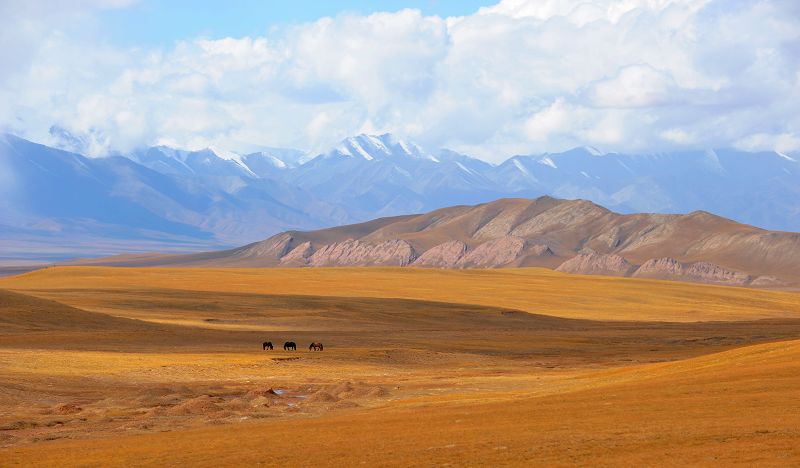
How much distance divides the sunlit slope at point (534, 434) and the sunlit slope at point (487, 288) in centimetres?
8004

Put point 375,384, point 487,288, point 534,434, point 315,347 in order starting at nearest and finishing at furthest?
1. point 534,434
2. point 375,384
3. point 315,347
4. point 487,288

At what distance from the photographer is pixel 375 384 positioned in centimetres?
4209

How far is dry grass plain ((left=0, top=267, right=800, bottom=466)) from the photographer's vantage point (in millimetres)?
21703

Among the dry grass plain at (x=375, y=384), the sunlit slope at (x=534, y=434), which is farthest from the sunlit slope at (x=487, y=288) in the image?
the sunlit slope at (x=534, y=434)

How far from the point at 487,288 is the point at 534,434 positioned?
119 meters

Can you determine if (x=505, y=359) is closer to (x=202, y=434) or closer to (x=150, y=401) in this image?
(x=150, y=401)

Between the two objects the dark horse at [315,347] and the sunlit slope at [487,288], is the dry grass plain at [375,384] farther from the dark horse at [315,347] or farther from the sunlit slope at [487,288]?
the sunlit slope at [487,288]

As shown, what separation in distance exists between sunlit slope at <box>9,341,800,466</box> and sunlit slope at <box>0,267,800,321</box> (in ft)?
263

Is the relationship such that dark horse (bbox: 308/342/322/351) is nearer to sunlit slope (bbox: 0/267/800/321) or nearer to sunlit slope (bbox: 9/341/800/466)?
sunlit slope (bbox: 9/341/800/466)

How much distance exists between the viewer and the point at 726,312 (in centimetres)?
12238

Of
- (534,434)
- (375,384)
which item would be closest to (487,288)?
(375,384)

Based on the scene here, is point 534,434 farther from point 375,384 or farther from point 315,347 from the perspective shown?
point 315,347

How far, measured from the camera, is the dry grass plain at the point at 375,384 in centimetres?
2170

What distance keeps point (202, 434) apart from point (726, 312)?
345 ft
